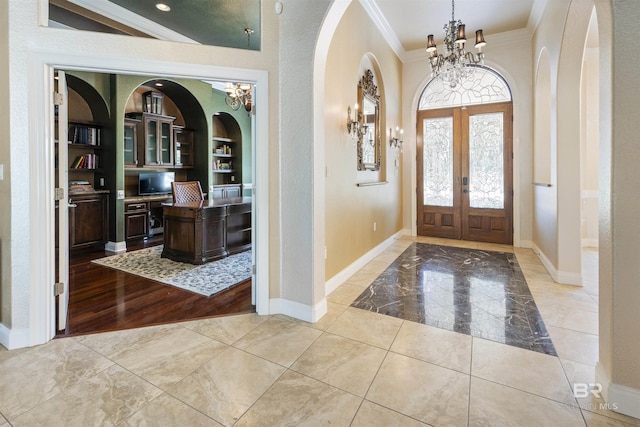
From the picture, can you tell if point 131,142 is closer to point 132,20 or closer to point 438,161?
point 132,20

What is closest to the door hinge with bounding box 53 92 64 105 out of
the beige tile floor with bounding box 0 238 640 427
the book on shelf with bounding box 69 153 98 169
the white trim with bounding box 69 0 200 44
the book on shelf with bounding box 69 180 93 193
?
the white trim with bounding box 69 0 200 44

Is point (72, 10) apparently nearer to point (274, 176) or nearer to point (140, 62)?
point (140, 62)

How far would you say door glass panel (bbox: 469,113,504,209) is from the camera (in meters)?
5.44

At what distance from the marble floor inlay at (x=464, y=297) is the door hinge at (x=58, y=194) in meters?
2.58

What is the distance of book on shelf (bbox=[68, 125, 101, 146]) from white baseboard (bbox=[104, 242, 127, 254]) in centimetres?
171

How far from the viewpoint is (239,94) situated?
4672 mm

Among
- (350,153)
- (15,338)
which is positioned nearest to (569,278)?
(350,153)

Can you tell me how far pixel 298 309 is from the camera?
8.73 ft

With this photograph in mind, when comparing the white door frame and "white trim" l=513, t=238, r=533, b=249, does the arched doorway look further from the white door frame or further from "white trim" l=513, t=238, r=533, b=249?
the white door frame

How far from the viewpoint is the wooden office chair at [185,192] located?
500 cm

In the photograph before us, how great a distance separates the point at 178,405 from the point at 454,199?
5471mm

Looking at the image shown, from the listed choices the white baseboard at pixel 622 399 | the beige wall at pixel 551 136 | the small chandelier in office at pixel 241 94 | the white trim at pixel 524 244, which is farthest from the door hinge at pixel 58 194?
the white trim at pixel 524 244

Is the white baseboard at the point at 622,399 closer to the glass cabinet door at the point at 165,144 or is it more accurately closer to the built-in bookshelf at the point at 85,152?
the built-in bookshelf at the point at 85,152

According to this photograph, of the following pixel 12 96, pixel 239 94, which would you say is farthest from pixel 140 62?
pixel 239 94
